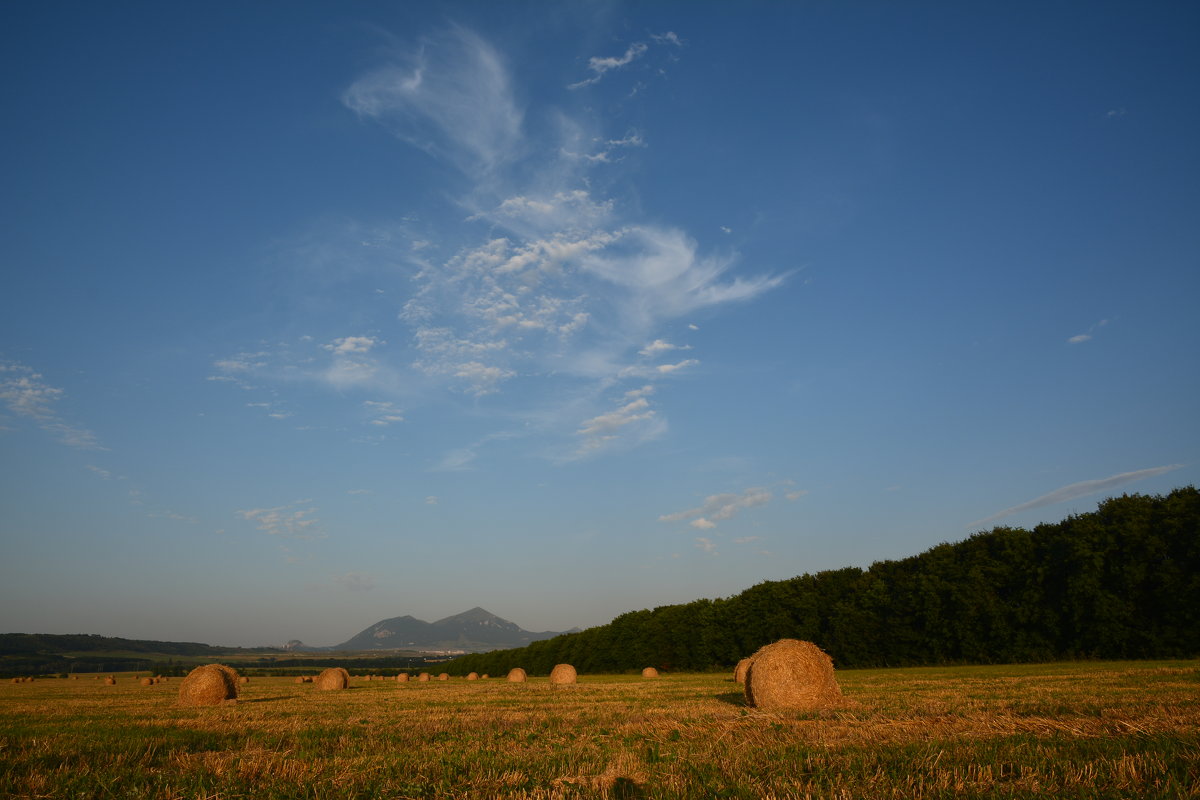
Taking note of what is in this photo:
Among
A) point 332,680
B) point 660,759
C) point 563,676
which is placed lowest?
point 332,680

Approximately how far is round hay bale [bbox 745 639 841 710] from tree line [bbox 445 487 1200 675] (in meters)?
30.0

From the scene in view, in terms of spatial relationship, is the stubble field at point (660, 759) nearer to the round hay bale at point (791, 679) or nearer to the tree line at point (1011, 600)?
the round hay bale at point (791, 679)

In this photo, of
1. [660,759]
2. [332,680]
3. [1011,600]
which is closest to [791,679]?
[660,759]

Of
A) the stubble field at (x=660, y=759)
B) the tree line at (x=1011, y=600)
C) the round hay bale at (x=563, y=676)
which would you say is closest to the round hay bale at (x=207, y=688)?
the stubble field at (x=660, y=759)

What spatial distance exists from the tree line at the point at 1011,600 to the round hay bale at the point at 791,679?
30.0m

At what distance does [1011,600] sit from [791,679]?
3372 centimetres

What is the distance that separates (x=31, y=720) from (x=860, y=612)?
49627 millimetres

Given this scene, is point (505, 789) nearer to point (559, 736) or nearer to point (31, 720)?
point (559, 736)

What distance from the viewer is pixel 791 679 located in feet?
58.3

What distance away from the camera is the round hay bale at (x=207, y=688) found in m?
24.7

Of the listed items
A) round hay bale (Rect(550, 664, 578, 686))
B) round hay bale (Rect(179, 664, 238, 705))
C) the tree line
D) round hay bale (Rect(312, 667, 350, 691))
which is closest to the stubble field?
round hay bale (Rect(179, 664, 238, 705))

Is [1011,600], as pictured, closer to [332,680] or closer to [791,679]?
[791,679]

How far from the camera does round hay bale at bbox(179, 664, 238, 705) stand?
24.7 metres

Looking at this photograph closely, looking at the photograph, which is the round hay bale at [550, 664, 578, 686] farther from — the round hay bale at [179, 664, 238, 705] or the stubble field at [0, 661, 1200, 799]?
the stubble field at [0, 661, 1200, 799]
